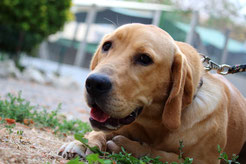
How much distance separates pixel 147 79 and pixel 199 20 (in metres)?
8.66

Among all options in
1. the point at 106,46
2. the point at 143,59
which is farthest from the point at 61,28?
the point at 143,59

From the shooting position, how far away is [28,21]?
1182cm

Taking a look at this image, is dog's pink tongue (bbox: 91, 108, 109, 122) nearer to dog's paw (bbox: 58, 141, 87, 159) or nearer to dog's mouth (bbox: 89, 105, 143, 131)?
dog's mouth (bbox: 89, 105, 143, 131)

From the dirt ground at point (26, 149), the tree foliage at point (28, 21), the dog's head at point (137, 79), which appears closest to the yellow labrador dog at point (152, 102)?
the dog's head at point (137, 79)

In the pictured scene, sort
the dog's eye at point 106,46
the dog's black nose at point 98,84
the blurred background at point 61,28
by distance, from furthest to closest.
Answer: the blurred background at point 61,28 < the dog's eye at point 106,46 < the dog's black nose at point 98,84

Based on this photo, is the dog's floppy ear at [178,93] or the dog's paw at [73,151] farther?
the dog's floppy ear at [178,93]

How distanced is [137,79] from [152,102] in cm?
34

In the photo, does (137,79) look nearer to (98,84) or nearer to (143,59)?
(143,59)

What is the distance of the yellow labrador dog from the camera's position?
270cm

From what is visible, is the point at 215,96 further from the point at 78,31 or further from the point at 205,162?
the point at 78,31

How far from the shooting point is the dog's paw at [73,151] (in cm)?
271

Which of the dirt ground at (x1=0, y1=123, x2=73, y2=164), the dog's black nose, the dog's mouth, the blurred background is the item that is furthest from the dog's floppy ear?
the blurred background

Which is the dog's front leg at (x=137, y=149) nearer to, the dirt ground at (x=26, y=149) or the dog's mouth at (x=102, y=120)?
the dog's mouth at (x=102, y=120)

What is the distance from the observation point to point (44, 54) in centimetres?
2000
